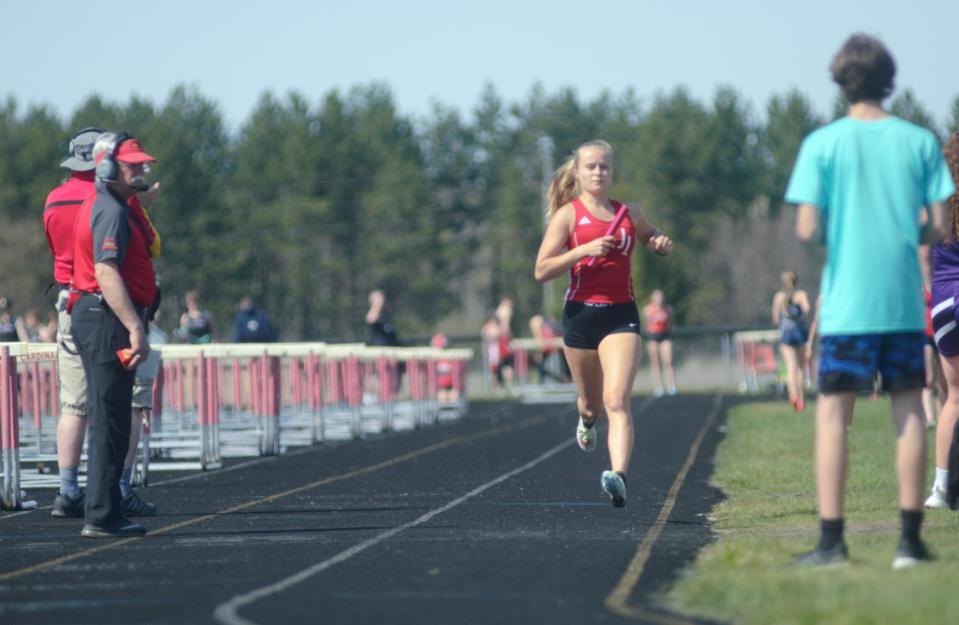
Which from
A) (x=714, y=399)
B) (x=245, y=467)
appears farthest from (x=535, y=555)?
(x=714, y=399)

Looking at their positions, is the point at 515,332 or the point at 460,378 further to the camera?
the point at 515,332

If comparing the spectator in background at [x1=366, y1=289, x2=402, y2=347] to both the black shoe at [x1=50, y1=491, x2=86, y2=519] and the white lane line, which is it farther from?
the black shoe at [x1=50, y1=491, x2=86, y2=519]

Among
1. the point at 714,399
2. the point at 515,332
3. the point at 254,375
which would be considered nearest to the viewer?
the point at 254,375

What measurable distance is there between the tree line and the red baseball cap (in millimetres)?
75584

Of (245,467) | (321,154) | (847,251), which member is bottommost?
(245,467)

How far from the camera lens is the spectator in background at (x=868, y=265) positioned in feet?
22.3

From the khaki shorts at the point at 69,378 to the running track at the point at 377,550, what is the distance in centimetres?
67

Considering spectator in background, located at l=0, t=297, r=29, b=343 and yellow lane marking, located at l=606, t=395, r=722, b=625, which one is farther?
spectator in background, located at l=0, t=297, r=29, b=343

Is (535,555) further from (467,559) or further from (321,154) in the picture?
(321,154)

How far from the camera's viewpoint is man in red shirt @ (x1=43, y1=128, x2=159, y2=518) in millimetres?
10273

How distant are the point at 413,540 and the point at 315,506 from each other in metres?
2.54

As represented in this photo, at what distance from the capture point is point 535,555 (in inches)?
305

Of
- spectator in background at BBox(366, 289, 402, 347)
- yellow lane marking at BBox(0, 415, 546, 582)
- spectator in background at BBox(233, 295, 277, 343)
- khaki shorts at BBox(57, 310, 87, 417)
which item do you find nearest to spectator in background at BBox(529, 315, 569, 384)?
spectator in background at BBox(366, 289, 402, 347)

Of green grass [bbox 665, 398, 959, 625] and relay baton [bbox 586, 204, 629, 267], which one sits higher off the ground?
relay baton [bbox 586, 204, 629, 267]
